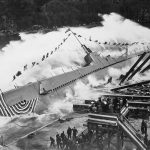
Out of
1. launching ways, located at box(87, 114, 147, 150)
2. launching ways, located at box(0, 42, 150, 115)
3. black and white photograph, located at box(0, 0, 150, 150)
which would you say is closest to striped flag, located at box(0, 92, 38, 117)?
black and white photograph, located at box(0, 0, 150, 150)

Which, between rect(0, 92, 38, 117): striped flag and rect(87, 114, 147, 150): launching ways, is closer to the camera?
rect(87, 114, 147, 150): launching ways

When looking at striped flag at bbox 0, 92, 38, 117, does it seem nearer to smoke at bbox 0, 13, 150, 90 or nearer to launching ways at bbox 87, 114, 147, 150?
smoke at bbox 0, 13, 150, 90

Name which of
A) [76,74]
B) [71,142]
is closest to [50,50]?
[76,74]

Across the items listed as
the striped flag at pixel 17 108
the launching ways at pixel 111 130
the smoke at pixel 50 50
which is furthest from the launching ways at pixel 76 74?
the launching ways at pixel 111 130

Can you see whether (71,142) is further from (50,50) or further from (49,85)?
(50,50)

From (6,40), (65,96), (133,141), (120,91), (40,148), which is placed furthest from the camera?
(6,40)

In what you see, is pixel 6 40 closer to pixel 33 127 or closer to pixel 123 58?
pixel 123 58

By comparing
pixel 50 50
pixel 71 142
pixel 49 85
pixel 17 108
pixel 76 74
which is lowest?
pixel 71 142

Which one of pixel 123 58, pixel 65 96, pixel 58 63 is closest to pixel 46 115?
pixel 65 96

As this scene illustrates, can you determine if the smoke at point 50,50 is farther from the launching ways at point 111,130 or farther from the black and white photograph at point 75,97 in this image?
the launching ways at point 111,130
